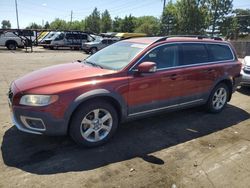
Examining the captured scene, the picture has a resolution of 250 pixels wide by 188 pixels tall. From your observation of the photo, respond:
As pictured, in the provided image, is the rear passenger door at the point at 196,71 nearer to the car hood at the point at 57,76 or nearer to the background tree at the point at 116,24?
the car hood at the point at 57,76

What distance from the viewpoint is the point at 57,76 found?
4164 mm

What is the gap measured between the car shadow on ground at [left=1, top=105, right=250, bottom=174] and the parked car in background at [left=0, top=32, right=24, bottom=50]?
22.1 meters

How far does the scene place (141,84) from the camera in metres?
4.46

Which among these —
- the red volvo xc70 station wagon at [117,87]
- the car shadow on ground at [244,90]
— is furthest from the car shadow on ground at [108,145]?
the car shadow on ground at [244,90]

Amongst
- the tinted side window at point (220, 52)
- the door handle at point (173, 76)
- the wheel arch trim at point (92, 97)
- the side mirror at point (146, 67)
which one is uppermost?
the tinted side window at point (220, 52)

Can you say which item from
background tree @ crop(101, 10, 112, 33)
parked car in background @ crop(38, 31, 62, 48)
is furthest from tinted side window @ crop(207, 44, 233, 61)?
background tree @ crop(101, 10, 112, 33)

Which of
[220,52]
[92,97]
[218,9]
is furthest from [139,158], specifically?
[218,9]

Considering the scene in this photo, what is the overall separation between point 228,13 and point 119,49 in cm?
4381

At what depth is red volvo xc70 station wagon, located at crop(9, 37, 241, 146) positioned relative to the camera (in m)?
3.79

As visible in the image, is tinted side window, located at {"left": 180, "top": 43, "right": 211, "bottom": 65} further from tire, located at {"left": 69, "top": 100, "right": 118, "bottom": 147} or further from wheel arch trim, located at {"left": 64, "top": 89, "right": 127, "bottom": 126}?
tire, located at {"left": 69, "top": 100, "right": 118, "bottom": 147}

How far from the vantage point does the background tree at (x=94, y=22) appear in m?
90.0

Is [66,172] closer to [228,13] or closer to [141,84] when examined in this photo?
[141,84]

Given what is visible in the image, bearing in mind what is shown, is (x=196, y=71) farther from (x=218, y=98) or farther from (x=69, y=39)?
(x=69, y=39)

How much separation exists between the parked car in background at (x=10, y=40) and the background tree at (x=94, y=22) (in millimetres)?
64669
